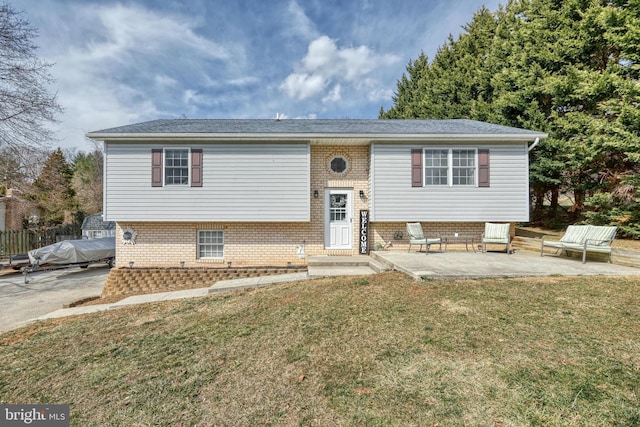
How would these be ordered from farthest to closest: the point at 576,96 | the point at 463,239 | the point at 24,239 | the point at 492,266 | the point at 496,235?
the point at 24,239 → the point at 576,96 → the point at 463,239 → the point at 496,235 → the point at 492,266

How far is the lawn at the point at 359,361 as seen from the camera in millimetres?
2348

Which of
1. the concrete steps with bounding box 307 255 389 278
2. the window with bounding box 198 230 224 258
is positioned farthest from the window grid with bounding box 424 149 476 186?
the window with bounding box 198 230 224 258

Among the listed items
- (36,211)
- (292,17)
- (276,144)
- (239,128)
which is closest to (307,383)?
(276,144)

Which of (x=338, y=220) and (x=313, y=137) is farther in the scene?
(x=338, y=220)

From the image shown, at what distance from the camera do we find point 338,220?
962cm

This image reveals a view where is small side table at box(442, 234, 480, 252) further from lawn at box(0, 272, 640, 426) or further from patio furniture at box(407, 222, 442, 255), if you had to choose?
lawn at box(0, 272, 640, 426)

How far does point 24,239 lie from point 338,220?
55.2 feet

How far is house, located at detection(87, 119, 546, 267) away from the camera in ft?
29.4

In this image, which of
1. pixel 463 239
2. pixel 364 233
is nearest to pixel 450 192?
pixel 463 239

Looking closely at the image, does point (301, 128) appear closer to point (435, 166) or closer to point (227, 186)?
point (227, 186)

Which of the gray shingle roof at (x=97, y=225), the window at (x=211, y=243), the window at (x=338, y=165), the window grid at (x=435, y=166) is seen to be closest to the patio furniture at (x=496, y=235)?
the window grid at (x=435, y=166)

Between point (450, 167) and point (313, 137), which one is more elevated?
point (313, 137)

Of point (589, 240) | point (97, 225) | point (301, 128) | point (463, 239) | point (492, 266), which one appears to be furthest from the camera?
point (97, 225)

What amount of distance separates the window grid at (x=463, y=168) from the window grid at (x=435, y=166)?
0.86 ft
